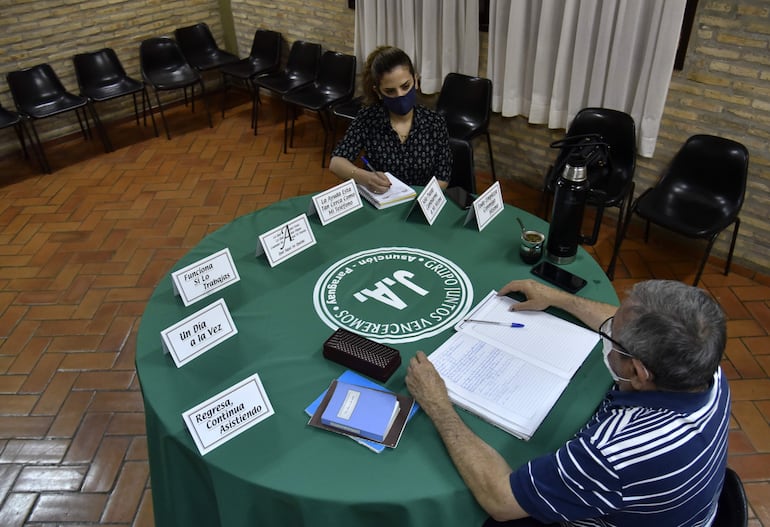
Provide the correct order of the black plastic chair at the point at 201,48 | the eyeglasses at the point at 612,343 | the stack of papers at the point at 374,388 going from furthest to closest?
the black plastic chair at the point at 201,48 → the stack of papers at the point at 374,388 → the eyeglasses at the point at 612,343

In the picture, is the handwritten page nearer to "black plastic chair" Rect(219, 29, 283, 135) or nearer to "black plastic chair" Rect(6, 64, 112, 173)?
"black plastic chair" Rect(219, 29, 283, 135)

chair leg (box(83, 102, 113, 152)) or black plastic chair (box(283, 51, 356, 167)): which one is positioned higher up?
black plastic chair (box(283, 51, 356, 167))

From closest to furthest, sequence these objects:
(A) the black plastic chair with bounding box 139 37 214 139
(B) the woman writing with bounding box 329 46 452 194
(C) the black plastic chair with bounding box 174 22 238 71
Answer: (B) the woman writing with bounding box 329 46 452 194, (A) the black plastic chair with bounding box 139 37 214 139, (C) the black plastic chair with bounding box 174 22 238 71

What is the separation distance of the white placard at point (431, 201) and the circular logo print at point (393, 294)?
0.20m

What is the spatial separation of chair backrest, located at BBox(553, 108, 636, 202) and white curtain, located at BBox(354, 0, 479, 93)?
40.7 inches

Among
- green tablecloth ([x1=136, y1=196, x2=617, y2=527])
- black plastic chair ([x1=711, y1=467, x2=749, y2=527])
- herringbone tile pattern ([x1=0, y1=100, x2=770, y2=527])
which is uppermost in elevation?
green tablecloth ([x1=136, y1=196, x2=617, y2=527])

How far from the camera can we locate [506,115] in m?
4.18

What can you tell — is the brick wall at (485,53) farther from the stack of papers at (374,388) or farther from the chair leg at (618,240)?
the stack of papers at (374,388)

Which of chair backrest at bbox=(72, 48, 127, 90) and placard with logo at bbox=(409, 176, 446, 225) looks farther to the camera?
chair backrest at bbox=(72, 48, 127, 90)

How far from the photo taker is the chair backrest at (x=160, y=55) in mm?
5543

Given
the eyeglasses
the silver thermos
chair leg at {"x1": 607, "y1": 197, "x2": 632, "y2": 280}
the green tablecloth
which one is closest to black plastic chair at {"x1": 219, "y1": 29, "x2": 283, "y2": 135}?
chair leg at {"x1": 607, "y1": 197, "x2": 632, "y2": 280}

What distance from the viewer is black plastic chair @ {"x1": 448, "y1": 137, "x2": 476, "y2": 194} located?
3.00 meters

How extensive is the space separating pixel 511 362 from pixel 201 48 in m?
5.45

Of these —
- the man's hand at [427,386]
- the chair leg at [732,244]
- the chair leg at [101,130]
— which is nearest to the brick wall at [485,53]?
the chair leg at [732,244]
